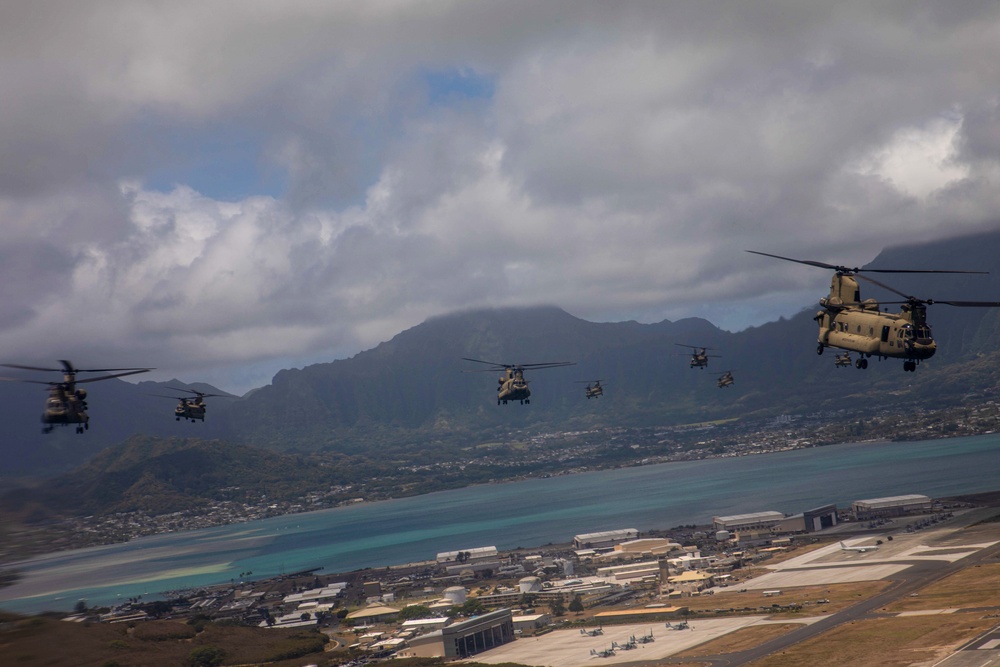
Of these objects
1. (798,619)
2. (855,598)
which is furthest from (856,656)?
(855,598)

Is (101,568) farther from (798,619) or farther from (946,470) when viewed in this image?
(946,470)

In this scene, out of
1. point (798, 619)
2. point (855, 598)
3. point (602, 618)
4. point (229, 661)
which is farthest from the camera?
point (602, 618)

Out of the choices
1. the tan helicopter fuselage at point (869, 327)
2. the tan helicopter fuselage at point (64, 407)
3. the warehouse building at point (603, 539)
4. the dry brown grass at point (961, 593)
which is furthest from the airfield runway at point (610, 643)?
the warehouse building at point (603, 539)

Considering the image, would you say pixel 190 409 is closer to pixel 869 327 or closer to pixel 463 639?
pixel 463 639

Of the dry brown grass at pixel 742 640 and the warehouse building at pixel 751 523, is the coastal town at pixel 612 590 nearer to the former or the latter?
the warehouse building at pixel 751 523

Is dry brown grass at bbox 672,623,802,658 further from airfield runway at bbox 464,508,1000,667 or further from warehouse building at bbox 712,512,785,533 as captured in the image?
warehouse building at bbox 712,512,785,533

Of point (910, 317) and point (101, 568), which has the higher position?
point (910, 317)

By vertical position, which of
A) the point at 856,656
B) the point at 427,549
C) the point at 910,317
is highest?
the point at 910,317
